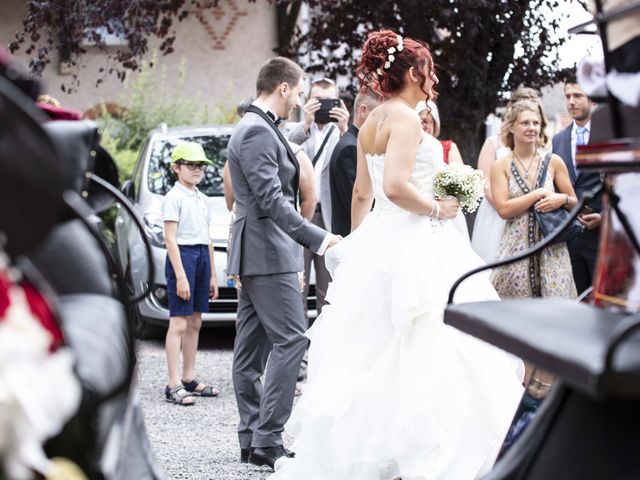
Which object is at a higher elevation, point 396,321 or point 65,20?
point 65,20

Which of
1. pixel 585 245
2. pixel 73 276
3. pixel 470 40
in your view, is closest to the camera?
pixel 73 276

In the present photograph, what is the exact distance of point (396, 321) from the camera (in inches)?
196

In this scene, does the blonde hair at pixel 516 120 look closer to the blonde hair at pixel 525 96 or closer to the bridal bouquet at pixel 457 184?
the blonde hair at pixel 525 96

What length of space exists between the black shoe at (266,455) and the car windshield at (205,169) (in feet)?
14.7

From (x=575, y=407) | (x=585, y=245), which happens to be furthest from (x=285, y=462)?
(x=575, y=407)

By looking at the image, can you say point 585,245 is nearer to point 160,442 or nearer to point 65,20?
point 160,442

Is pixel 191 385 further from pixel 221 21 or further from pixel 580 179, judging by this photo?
pixel 221 21

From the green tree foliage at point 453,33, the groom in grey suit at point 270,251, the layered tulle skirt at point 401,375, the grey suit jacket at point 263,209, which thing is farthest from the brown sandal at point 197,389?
the green tree foliage at point 453,33

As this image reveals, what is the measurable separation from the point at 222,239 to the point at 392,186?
4.44m

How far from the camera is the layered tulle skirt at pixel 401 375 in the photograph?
4.84 metres

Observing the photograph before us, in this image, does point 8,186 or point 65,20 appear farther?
point 65,20

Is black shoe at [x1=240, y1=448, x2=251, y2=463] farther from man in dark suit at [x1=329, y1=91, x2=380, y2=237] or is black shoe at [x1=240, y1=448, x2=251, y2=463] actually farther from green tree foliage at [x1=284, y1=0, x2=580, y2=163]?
green tree foliage at [x1=284, y1=0, x2=580, y2=163]

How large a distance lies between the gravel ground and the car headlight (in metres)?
0.99

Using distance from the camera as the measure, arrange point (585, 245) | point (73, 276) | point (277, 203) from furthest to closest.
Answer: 1. point (585, 245)
2. point (277, 203)
3. point (73, 276)
